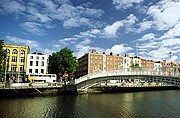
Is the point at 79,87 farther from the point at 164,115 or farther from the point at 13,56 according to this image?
the point at 13,56

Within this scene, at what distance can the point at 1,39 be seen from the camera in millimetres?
37875

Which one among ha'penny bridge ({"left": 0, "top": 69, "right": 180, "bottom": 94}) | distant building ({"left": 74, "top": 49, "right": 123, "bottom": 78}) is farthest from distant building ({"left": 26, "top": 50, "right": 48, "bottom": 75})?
distant building ({"left": 74, "top": 49, "right": 123, "bottom": 78})

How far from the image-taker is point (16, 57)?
51.6 metres

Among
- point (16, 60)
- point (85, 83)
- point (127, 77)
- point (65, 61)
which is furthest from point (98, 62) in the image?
point (16, 60)

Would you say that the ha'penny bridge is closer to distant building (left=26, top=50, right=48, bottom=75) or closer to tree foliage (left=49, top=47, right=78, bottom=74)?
tree foliage (left=49, top=47, right=78, bottom=74)

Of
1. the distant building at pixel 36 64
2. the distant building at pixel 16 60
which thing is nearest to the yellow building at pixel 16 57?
the distant building at pixel 16 60

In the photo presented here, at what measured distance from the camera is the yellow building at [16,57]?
50125 mm

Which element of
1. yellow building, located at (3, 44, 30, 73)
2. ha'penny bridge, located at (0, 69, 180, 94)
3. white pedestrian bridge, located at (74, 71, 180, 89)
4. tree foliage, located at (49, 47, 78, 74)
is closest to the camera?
white pedestrian bridge, located at (74, 71, 180, 89)

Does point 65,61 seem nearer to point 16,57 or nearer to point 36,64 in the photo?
point 36,64

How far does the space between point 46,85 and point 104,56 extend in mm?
44124

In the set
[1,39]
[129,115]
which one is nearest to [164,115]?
[129,115]

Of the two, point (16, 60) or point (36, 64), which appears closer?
point (16, 60)

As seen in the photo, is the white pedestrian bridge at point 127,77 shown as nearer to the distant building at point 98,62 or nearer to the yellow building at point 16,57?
the yellow building at point 16,57

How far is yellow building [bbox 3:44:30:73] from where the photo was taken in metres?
50.1
